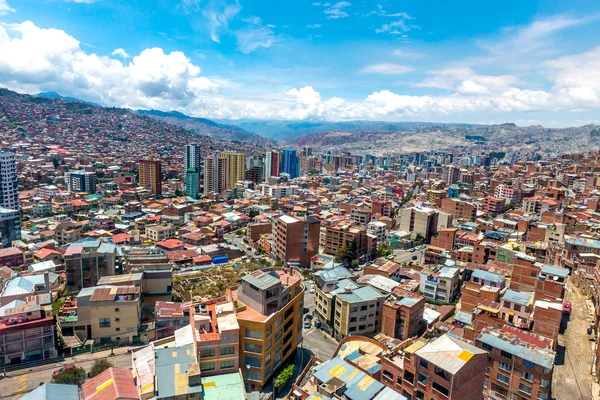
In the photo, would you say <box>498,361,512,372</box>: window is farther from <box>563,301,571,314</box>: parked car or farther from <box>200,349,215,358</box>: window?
<box>200,349,215,358</box>: window

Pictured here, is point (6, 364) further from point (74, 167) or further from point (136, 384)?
point (74, 167)

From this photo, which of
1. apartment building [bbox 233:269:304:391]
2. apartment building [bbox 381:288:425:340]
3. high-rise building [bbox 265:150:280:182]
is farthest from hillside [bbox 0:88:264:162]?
apartment building [bbox 233:269:304:391]

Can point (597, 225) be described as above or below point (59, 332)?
above

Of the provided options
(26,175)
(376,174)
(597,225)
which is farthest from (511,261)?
(26,175)

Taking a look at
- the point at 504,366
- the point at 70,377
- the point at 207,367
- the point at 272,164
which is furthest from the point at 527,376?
the point at 272,164

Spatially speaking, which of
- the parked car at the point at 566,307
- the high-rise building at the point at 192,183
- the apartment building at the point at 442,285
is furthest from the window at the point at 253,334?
the high-rise building at the point at 192,183

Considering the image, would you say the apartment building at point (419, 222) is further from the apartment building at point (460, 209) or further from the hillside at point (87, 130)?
the hillside at point (87, 130)
